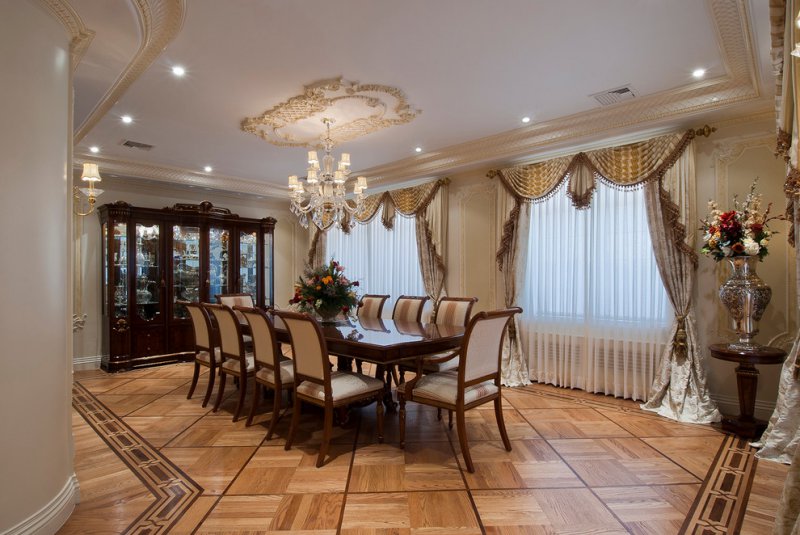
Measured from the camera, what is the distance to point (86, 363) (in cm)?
537

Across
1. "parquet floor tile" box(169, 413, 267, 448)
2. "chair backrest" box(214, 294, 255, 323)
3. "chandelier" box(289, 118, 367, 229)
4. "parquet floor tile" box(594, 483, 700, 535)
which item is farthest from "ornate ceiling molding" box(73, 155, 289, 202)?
"parquet floor tile" box(594, 483, 700, 535)

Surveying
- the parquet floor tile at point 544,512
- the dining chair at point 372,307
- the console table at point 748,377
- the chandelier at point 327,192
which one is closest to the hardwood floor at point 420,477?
the parquet floor tile at point 544,512

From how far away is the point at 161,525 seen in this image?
201cm

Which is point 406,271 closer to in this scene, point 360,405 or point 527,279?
point 527,279

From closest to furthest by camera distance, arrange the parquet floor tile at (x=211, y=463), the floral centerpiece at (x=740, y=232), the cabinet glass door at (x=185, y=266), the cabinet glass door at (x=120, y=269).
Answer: the parquet floor tile at (x=211, y=463)
the floral centerpiece at (x=740, y=232)
the cabinet glass door at (x=120, y=269)
the cabinet glass door at (x=185, y=266)

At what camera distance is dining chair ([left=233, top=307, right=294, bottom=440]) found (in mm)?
→ 3033

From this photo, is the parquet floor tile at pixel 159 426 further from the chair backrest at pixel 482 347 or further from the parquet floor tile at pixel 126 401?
the chair backrest at pixel 482 347

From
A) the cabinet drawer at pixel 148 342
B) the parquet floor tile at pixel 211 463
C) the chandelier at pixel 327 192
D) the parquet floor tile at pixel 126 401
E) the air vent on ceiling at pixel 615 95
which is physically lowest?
the parquet floor tile at pixel 126 401

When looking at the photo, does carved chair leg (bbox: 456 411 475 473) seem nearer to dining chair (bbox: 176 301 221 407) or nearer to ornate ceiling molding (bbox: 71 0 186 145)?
dining chair (bbox: 176 301 221 407)

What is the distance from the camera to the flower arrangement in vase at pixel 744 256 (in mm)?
3066

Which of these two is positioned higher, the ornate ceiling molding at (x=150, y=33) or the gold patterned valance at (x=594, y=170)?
the ornate ceiling molding at (x=150, y=33)

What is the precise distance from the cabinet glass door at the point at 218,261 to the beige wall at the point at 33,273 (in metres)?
4.11

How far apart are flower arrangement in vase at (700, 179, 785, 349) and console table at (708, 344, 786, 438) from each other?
13 cm

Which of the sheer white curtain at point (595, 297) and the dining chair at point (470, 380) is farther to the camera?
the sheer white curtain at point (595, 297)
